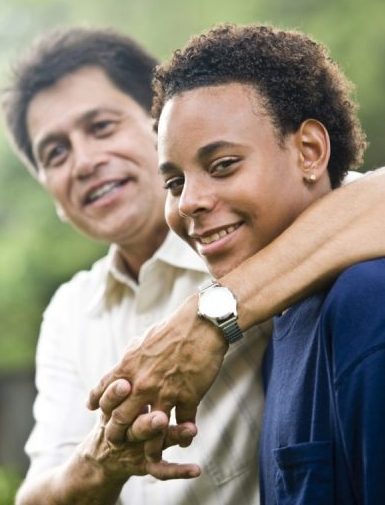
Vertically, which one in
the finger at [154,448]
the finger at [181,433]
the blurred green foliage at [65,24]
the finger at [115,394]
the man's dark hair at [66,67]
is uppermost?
the blurred green foliage at [65,24]

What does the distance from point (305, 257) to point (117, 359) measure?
1.08 metres

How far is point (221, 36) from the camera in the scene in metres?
2.09

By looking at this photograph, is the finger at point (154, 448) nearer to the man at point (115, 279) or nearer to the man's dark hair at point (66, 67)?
the man at point (115, 279)

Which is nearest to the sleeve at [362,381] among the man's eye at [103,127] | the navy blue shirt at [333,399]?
the navy blue shirt at [333,399]

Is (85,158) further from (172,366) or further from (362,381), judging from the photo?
(362,381)

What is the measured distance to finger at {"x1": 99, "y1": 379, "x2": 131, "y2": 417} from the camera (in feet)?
6.31

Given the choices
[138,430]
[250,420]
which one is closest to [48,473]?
[250,420]

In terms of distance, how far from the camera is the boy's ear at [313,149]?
200cm

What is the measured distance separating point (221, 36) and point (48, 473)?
1.25 m

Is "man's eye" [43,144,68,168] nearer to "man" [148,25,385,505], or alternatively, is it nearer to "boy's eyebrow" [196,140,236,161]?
"man" [148,25,385,505]

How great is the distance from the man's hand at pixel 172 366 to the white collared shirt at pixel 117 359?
0.25m

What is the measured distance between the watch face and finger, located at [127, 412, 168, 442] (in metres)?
0.22

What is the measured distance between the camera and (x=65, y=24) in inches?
284

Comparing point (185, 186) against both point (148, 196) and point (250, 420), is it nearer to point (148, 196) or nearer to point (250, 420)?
point (250, 420)
